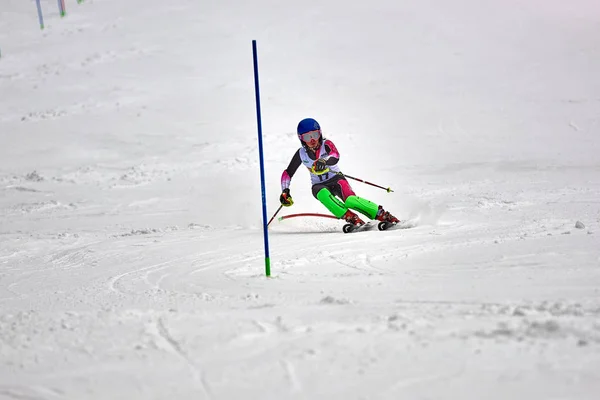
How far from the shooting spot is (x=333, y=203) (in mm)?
7926

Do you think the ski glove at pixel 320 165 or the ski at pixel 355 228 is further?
the ski glove at pixel 320 165

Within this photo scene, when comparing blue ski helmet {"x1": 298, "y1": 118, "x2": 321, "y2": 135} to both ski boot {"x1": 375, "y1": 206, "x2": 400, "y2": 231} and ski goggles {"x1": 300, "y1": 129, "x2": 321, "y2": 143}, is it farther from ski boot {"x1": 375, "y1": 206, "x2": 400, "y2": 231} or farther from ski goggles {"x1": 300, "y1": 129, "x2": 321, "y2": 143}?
ski boot {"x1": 375, "y1": 206, "x2": 400, "y2": 231}

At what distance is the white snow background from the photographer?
301cm

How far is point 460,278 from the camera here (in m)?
4.49

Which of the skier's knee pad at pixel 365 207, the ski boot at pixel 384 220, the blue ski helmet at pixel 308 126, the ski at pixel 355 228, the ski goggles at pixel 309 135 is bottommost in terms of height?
the ski at pixel 355 228

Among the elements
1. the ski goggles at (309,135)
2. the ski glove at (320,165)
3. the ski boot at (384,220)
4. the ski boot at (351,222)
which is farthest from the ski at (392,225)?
the ski goggles at (309,135)

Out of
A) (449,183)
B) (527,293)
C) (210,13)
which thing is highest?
(210,13)

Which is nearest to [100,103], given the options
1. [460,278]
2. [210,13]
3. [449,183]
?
[210,13]

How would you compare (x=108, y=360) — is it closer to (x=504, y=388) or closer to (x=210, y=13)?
(x=504, y=388)

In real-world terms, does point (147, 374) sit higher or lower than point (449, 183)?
higher

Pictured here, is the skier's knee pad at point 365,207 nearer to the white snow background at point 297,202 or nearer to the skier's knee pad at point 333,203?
the skier's knee pad at point 333,203

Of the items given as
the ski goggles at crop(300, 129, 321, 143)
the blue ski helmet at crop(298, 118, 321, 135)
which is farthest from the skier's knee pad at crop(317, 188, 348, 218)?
the blue ski helmet at crop(298, 118, 321, 135)

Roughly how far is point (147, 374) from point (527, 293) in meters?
2.27

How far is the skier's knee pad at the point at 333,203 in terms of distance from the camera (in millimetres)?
7913
